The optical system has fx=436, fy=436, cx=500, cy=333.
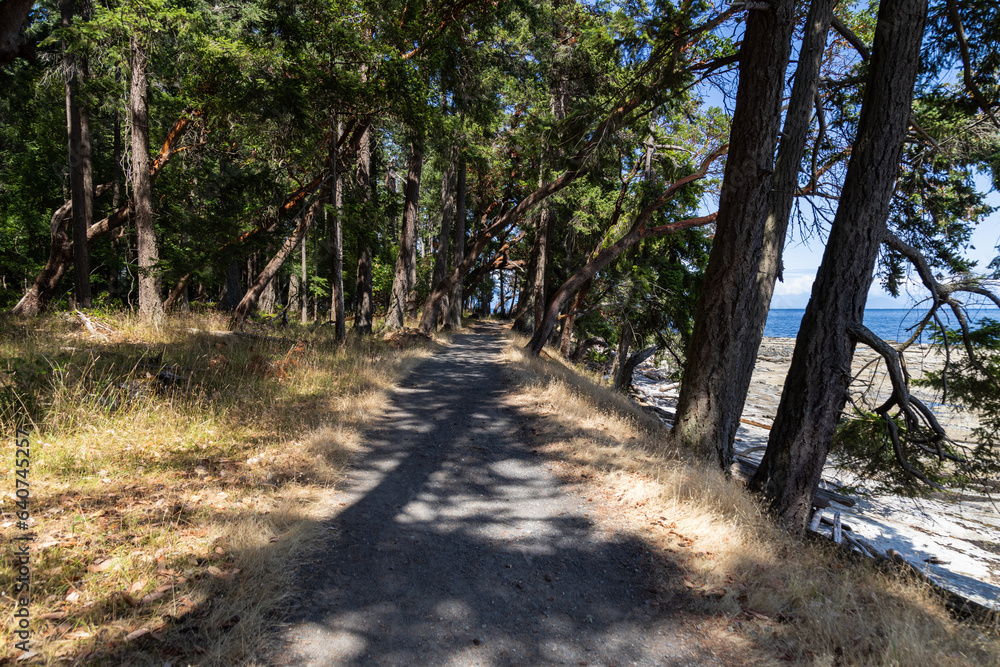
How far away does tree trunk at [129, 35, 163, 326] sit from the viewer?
10258 millimetres

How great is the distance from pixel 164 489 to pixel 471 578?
2.81 meters

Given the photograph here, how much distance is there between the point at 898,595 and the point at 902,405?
2463 mm

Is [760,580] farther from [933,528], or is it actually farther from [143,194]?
[143,194]

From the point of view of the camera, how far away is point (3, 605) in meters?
2.33

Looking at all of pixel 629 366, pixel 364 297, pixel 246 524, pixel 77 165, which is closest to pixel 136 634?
pixel 246 524

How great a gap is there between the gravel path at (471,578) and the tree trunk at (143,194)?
8.51m

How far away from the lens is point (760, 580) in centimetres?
336

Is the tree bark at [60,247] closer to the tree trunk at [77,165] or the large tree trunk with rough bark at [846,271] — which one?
the tree trunk at [77,165]

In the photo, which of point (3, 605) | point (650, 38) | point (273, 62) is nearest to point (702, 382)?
point (650, 38)

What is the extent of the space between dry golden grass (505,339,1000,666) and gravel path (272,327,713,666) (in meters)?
0.38

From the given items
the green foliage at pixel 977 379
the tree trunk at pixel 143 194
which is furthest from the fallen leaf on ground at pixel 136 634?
the tree trunk at pixel 143 194

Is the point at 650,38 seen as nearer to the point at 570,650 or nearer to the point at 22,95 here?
the point at 570,650

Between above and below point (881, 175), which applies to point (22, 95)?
above

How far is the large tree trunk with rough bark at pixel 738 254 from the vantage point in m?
5.53
